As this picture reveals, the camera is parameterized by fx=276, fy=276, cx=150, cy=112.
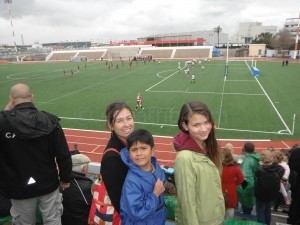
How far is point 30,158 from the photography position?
334 cm

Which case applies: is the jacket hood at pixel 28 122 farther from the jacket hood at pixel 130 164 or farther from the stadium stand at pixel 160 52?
the stadium stand at pixel 160 52

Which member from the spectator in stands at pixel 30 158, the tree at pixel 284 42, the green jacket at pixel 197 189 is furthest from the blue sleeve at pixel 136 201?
the tree at pixel 284 42

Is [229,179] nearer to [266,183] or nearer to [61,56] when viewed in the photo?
[266,183]

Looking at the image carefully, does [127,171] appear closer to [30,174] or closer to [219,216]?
[219,216]

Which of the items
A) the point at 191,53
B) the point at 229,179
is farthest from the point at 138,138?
the point at 191,53

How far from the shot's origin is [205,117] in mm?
2889

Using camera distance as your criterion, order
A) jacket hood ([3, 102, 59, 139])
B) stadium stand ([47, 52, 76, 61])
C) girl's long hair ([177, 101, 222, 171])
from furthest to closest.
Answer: stadium stand ([47, 52, 76, 61]) → jacket hood ([3, 102, 59, 139]) → girl's long hair ([177, 101, 222, 171])

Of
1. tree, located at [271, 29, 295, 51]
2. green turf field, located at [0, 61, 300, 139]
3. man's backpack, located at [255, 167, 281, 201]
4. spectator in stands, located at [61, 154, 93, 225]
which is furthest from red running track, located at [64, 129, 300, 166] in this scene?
tree, located at [271, 29, 295, 51]

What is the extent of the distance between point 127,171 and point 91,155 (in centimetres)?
1136

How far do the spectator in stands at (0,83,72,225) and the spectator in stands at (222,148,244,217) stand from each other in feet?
8.10

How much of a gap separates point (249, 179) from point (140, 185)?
306cm

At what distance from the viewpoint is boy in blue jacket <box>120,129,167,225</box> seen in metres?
2.63

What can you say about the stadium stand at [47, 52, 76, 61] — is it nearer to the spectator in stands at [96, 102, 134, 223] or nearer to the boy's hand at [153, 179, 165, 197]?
the spectator in stands at [96, 102, 134, 223]

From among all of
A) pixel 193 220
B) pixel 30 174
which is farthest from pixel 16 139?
pixel 193 220
